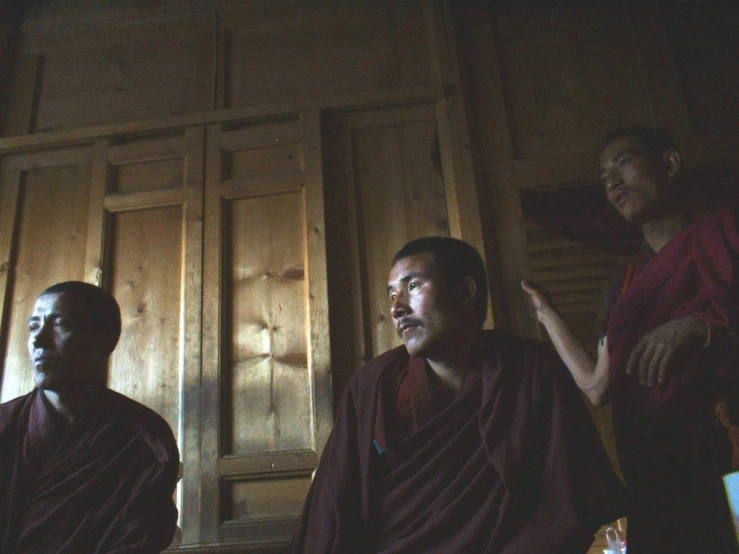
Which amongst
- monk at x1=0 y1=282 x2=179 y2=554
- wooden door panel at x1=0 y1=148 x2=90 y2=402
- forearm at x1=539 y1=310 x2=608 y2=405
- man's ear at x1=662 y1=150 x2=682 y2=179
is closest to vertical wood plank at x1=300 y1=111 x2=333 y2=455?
monk at x1=0 y1=282 x2=179 y2=554

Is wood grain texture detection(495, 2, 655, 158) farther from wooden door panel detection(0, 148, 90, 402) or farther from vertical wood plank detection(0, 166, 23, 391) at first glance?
vertical wood plank detection(0, 166, 23, 391)

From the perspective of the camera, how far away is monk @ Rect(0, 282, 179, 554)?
5.93 ft

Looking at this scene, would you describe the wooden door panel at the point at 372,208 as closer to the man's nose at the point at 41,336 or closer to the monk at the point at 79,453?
the monk at the point at 79,453

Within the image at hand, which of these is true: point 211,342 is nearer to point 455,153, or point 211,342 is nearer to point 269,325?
point 269,325

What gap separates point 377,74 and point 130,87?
4.34ft

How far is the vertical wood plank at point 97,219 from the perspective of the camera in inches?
116

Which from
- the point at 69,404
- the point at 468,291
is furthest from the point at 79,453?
the point at 468,291

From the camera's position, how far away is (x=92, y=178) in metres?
3.15

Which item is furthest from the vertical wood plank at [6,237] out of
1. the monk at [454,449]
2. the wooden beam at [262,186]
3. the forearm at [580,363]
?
the forearm at [580,363]

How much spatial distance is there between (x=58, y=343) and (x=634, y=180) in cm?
195

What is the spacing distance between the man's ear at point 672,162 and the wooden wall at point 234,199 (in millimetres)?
821

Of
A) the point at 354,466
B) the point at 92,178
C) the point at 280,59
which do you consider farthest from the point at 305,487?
the point at 280,59

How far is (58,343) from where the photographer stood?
2.05 meters

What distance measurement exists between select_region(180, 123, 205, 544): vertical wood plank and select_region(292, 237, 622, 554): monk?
3.26 feet
